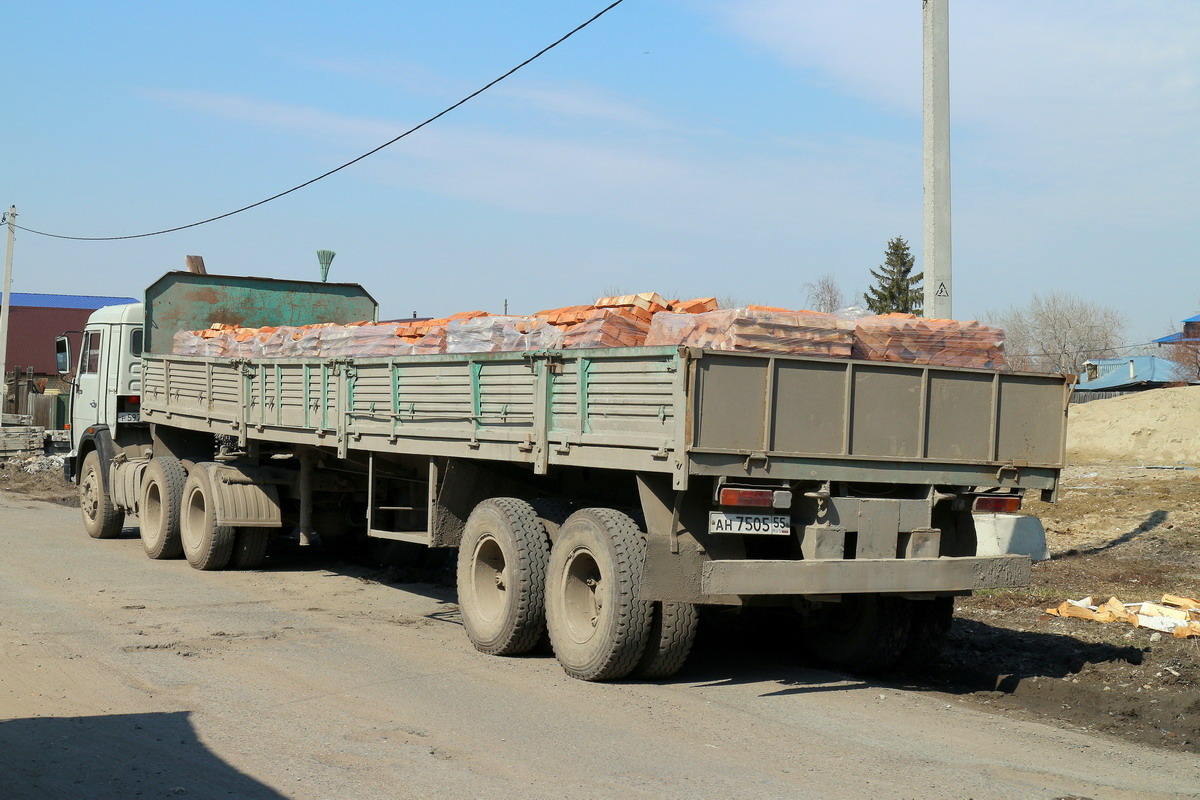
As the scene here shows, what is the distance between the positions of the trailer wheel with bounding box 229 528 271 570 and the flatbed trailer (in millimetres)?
3422

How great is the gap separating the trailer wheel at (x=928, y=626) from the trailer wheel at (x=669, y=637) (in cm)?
172

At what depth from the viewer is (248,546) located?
12469mm

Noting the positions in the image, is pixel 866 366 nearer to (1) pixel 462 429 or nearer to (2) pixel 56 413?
(1) pixel 462 429

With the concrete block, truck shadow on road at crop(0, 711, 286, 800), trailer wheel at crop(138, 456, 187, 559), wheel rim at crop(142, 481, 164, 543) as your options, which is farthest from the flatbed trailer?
wheel rim at crop(142, 481, 164, 543)

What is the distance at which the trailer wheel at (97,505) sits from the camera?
1491cm

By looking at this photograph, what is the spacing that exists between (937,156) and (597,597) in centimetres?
648

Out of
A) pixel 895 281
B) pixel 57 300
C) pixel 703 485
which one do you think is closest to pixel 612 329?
pixel 703 485

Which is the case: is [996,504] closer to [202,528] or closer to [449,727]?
[449,727]

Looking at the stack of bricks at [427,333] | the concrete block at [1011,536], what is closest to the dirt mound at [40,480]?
the stack of bricks at [427,333]

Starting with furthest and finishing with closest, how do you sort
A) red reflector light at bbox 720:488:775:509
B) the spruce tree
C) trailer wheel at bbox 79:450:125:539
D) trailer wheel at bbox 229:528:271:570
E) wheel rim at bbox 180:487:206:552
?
the spruce tree, trailer wheel at bbox 79:450:125:539, wheel rim at bbox 180:487:206:552, trailer wheel at bbox 229:528:271:570, red reflector light at bbox 720:488:775:509

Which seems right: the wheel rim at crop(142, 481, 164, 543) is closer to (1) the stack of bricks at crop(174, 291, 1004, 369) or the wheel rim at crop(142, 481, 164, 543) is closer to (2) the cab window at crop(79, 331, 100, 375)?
(2) the cab window at crop(79, 331, 100, 375)

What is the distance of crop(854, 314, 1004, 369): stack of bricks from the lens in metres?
7.22

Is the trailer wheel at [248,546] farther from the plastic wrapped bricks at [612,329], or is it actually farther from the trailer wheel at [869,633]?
the trailer wheel at [869,633]

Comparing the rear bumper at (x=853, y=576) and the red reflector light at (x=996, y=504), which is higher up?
the red reflector light at (x=996, y=504)
